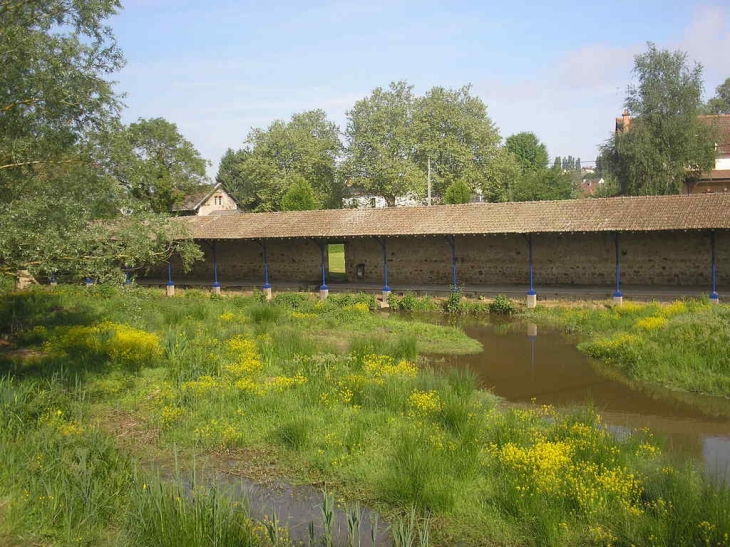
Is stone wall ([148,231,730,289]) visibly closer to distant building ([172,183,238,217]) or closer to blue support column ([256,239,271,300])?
blue support column ([256,239,271,300])

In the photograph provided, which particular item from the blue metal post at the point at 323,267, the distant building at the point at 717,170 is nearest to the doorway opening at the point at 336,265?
the blue metal post at the point at 323,267

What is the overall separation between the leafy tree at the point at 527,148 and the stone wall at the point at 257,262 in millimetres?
44870

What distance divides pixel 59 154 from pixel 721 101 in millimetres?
57197

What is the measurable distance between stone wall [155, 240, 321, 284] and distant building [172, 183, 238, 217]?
15.0 m

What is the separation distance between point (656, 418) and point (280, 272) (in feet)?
59.6

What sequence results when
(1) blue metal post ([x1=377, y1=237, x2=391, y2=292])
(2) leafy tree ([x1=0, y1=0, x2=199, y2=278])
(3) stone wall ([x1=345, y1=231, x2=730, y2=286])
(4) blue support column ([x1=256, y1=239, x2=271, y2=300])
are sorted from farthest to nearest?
(4) blue support column ([x1=256, y1=239, x2=271, y2=300])
(1) blue metal post ([x1=377, y1=237, x2=391, y2=292])
(3) stone wall ([x1=345, y1=231, x2=730, y2=286])
(2) leafy tree ([x1=0, y1=0, x2=199, y2=278])

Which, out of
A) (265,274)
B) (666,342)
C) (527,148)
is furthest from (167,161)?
(527,148)

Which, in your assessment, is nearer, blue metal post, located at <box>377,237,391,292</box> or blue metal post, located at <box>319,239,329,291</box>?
blue metal post, located at <box>377,237,391,292</box>

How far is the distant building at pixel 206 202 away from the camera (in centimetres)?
4403

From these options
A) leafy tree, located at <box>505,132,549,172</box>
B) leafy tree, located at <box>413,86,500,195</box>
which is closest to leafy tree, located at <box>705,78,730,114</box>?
leafy tree, located at <box>505,132,549,172</box>

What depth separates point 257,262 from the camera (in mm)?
26016


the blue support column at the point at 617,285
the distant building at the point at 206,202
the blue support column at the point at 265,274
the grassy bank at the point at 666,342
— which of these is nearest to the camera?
the grassy bank at the point at 666,342

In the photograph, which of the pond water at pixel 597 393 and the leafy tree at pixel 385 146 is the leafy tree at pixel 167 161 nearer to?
the leafy tree at pixel 385 146

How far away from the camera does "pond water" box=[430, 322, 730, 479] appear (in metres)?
8.45
